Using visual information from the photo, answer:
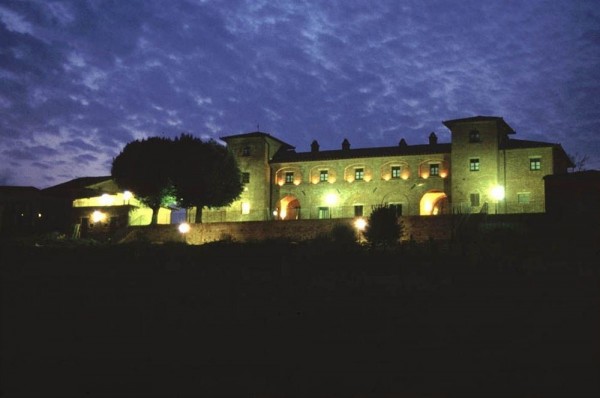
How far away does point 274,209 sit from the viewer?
53.9m

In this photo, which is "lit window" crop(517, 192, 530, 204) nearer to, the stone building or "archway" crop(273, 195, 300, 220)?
the stone building

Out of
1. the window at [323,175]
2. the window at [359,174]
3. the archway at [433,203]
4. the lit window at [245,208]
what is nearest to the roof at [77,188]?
the lit window at [245,208]

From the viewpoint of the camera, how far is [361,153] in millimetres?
53219

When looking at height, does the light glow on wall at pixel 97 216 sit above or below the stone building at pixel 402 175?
below

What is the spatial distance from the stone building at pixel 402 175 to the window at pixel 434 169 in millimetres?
71

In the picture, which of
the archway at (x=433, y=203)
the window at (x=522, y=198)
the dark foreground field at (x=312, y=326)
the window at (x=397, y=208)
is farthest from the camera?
the archway at (x=433, y=203)

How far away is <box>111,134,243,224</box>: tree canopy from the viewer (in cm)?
4891

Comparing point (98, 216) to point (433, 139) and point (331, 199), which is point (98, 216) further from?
point (433, 139)

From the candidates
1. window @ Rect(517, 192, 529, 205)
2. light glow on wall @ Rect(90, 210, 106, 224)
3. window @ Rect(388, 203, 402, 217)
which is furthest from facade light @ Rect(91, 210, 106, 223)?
window @ Rect(517, 192, 529, 205)

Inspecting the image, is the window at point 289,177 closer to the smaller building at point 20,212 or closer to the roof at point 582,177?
the smaller building at point 20,212

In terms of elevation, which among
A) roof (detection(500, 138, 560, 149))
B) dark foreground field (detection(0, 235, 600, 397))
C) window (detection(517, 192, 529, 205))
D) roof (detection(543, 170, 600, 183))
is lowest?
dark foreground field (detection(0, 235, 600, 397))

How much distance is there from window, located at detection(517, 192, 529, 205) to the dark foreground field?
564 inches

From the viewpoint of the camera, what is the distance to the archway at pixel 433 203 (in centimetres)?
5044

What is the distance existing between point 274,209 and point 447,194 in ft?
43.2
